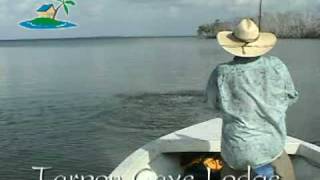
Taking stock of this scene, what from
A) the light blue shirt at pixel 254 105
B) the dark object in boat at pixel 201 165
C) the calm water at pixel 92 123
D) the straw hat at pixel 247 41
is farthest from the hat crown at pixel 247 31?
the calm water at pixel 92 123

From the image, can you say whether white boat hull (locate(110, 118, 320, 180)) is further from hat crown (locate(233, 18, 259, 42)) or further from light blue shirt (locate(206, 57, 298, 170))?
hat crown (locate(233, 18, 259, 42))

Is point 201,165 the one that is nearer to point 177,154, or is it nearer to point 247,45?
point 177,154

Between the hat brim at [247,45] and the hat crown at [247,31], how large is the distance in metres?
0.03

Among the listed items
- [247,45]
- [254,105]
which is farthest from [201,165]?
[247,45]

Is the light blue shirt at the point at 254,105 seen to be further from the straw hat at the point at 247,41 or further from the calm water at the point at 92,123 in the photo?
the calm water at the point at 92,123

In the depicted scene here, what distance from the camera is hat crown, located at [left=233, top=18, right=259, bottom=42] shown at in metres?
3.95

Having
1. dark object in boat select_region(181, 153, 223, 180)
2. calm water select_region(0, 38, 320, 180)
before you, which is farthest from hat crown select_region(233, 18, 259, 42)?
calm water select_region(0, 38, 320, 180)

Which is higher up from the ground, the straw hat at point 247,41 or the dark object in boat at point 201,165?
the straw hat at point 247,41

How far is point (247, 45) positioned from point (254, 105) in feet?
1.31

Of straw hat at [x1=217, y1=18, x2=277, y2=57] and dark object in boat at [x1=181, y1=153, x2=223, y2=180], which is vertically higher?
straw hat at [x1=217, y1=18, x2=277, y2=57]

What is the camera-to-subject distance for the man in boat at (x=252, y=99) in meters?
3.88

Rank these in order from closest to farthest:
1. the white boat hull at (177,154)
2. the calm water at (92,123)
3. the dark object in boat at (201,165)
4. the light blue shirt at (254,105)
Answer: the light blue shirt at (254,105), the white boat hull at (177,154), the dark object in boat at (201,165), the calm water at (92,123)

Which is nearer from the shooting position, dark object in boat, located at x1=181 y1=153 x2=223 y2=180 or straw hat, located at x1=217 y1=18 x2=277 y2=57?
straw hat, located at x1=217 y1=18 x2=277 y2=57

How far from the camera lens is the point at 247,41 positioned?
3.96m
